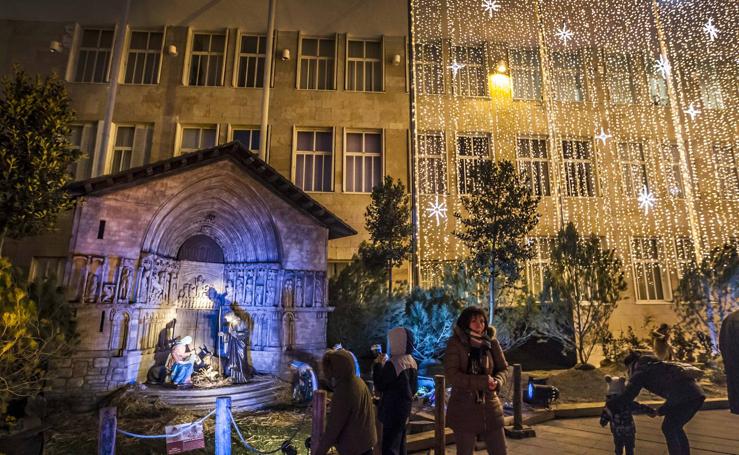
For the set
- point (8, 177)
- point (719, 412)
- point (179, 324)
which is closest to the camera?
point (8, 177)

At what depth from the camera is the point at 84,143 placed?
15.5 metres

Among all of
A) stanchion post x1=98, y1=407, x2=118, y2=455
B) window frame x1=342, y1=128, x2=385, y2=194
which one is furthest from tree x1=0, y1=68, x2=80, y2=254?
window frame x1=342, y1=128, x2=385, y2=194

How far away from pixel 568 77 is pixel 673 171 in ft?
21.2

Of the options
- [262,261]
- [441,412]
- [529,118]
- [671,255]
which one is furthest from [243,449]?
[671,255]

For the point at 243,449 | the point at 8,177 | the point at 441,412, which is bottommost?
the point at 243,449

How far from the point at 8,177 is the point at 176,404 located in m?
5.32

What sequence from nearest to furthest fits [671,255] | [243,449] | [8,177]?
[243,449] → [8,177] → [671,255]

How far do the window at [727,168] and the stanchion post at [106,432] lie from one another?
75.2 feet

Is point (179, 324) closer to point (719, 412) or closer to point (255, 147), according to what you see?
point (255, 147)

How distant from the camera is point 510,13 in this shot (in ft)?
54.9

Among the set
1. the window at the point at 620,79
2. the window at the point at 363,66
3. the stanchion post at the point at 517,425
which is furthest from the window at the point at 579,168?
the stanchion post at the point at 517,425

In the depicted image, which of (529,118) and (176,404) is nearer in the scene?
(176,404)

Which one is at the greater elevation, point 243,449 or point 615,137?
point 615,137

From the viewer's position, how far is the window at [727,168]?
55.7 ft
